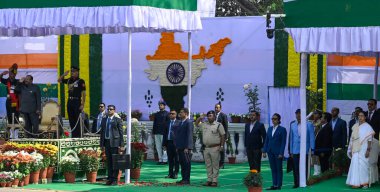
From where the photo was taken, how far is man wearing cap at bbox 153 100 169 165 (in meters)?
29.2

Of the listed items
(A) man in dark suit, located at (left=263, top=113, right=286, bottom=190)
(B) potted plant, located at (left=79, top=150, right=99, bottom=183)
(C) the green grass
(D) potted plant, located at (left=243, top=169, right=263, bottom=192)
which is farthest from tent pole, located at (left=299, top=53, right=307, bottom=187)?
(B) potted plant, located at (left=79, top=150, right=99, bottom=183)

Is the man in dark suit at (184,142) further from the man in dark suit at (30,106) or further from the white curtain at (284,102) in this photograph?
the white curtain at (284,102)

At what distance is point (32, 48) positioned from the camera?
36281mm

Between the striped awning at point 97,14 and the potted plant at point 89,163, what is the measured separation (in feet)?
10.3

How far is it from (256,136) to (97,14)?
4.76 metres

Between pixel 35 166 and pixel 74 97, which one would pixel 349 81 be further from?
pixel 35 166

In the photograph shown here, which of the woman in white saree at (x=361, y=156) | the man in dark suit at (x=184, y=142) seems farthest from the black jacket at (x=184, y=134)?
the woman in white saree at (x=361, y=156)

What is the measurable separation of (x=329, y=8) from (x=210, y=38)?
11601 mm

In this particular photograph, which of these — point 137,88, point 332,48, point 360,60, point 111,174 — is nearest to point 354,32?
point 332,48

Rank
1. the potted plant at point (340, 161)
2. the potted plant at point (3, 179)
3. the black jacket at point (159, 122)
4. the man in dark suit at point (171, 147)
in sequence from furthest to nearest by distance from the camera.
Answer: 1. the black jacket at point (159, 122)
2. the man in dark suit at point (171, 147)
3. the potted plant at point (340, 161)
4. the potted plant at point (3, 179)

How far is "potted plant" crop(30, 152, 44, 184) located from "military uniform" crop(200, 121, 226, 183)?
12.7 feet

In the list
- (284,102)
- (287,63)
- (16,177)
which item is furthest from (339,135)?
(16,177)

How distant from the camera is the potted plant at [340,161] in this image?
25122 millimetres

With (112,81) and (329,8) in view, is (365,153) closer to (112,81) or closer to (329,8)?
(329,8)
